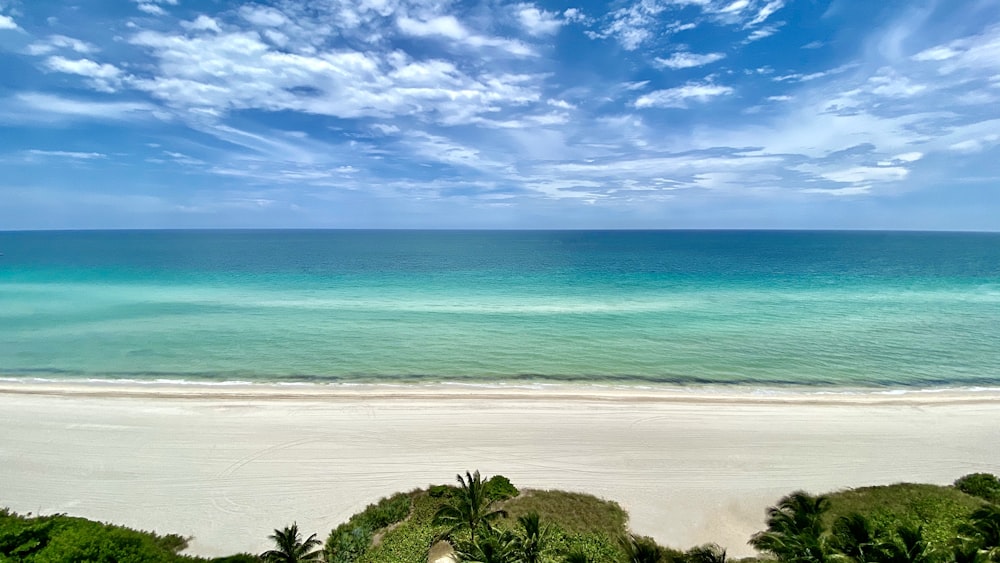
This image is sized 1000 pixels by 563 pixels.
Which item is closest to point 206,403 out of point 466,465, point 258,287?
point 466,465

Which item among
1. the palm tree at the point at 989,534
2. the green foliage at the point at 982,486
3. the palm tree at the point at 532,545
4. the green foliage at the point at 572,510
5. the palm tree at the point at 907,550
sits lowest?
the green foliage at the point at 572,510

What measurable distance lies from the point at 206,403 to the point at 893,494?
114 feet

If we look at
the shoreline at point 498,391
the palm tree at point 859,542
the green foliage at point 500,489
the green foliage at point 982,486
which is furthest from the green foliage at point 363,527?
the green foliage at point 982,486

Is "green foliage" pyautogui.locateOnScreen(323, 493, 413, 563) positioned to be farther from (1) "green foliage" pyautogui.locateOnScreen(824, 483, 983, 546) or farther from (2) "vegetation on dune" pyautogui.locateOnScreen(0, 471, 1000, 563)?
(1) "green foliage" pyautogui.locateOnScreen(824, 483, 983, 546)

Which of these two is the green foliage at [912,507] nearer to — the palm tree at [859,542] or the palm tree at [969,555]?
the palm tree at [859,542]

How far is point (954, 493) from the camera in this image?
17125 millimetres

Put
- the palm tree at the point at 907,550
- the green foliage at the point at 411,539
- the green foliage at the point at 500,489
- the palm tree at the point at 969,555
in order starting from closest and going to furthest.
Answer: the palm tree at the point at 969,555, the palm tree at the point at 907,550, the green foliage at the point at 411,539, the green foliage at the point at 500,489

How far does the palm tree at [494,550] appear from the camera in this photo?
1112 cm

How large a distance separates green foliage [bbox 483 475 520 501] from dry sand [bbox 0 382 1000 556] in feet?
3.11

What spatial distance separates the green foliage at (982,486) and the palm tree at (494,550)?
62.9 ft

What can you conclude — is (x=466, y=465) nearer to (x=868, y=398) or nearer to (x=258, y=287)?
(x=868, y=398)

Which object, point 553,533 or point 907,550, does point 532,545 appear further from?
point 907,550

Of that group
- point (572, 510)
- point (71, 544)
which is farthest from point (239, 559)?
point (572, 510)

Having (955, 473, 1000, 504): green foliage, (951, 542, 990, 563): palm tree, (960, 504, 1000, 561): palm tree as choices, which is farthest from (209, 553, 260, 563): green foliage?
(955, 473, 1000, 504): green foliage
